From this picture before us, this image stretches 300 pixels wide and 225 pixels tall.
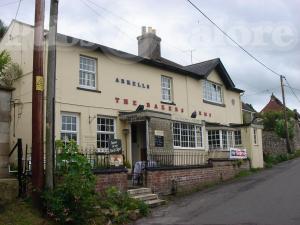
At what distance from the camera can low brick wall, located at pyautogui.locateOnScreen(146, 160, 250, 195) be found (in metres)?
15.3

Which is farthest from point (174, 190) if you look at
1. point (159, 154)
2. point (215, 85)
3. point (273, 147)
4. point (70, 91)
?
point (273, 147)

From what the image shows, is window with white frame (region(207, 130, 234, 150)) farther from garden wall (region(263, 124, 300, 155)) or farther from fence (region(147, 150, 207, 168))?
garden wall (region(263, 124, 300, 155))

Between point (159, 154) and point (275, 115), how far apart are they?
30.7m

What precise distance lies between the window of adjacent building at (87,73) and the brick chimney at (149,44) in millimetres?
7162

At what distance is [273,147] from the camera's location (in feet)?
105

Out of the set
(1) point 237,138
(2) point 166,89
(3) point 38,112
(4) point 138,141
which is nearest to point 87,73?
(4) point 138,141

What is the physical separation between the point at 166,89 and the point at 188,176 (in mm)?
6216

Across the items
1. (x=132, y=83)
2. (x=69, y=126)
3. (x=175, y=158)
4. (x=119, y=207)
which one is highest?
(x=132, y=83)

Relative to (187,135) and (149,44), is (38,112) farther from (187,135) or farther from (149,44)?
(149,44)

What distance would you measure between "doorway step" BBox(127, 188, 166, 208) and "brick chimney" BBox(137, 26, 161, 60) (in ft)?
38.7

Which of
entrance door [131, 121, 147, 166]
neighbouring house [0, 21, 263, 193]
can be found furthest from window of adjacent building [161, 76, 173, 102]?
entrance door [131, 121, 147, 166]

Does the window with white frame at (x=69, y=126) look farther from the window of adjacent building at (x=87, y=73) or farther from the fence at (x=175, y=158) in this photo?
the fence at (x=175, y=158)

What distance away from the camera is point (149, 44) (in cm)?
2467

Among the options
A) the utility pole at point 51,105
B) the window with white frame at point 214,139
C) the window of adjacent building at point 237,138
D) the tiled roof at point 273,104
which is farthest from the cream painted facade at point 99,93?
the tiled roof at point 273,104
